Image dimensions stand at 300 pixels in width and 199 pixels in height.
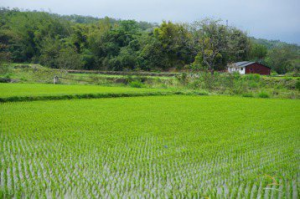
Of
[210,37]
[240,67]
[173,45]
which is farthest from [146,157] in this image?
[173,45]

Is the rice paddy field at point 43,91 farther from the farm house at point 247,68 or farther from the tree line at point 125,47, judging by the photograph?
the farm house at point 247,68

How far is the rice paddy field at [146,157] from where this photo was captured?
3092 millimetres

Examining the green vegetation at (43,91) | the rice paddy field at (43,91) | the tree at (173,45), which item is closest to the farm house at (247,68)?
the tree at (173,45)

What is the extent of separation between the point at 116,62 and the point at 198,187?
86.7ft

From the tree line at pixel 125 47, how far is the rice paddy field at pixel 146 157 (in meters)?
18.1

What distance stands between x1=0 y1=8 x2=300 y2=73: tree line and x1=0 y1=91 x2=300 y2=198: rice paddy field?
59.3 ft

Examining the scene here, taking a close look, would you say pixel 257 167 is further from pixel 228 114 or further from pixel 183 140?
pixel 228 114

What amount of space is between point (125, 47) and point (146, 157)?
26701 millimetres

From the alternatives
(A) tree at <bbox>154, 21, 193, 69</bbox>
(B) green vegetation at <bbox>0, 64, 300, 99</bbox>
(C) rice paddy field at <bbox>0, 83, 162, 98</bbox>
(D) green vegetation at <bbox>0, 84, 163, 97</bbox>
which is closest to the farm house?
(A) tree at <bbox>154, 21, 193, 69</bbox>

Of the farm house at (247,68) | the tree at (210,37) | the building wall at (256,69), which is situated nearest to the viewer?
the tree at (210,37)

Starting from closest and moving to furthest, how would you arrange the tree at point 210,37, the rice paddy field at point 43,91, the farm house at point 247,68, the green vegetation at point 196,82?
the rice paddy field at point 43,91 → the green vegetation at point 196,82 → the tree at point 210,37 → the farm house at point 247,68

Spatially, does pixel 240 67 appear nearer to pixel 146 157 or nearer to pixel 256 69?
pixel 256 69

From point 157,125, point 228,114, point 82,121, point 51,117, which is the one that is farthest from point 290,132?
point 51,117

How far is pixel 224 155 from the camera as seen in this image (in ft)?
14.1
